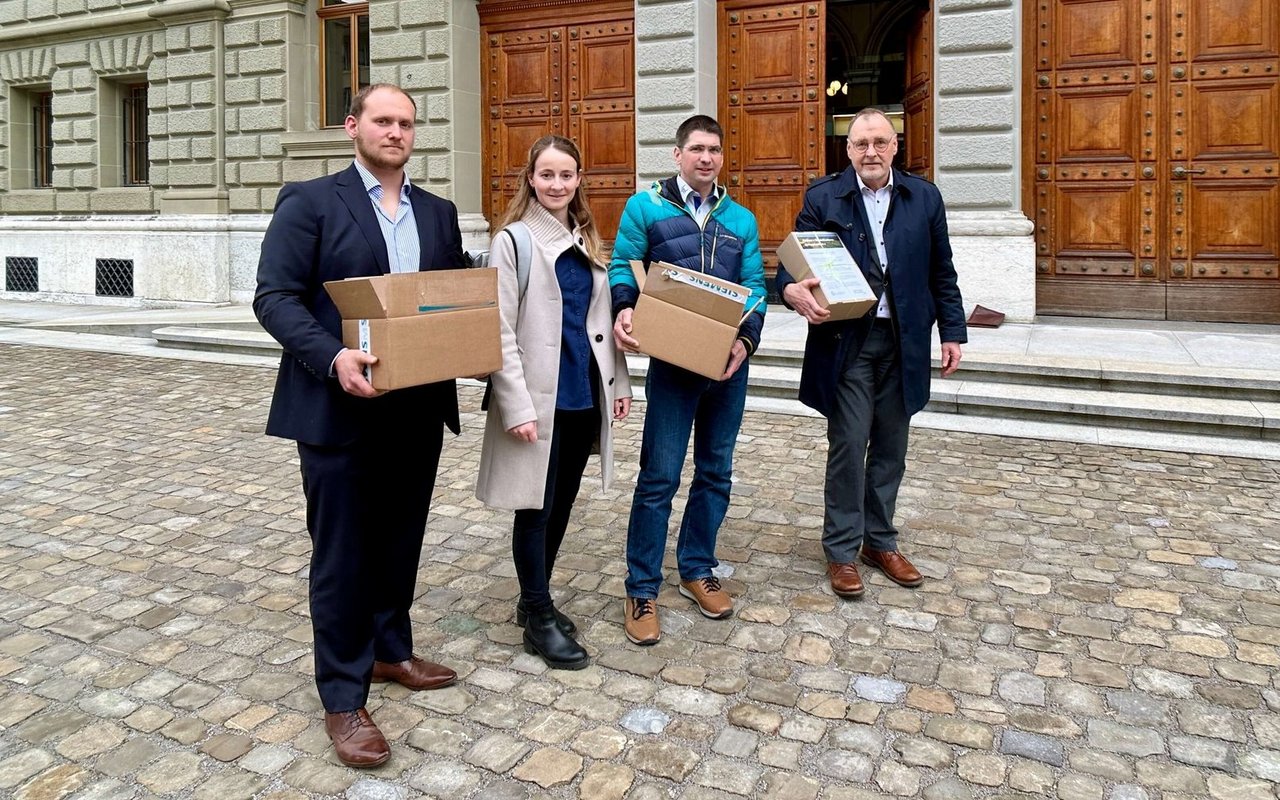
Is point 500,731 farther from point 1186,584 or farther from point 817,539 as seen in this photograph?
point 1186,584

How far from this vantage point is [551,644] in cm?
358

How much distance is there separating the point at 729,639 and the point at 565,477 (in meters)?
0.87

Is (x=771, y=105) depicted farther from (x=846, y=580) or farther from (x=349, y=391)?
(x=349, y=391)

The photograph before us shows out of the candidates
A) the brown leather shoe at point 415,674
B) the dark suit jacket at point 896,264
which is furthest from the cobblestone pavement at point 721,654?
the dark suit jacket at point 896,264

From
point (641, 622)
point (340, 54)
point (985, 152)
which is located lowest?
point (641, 622)

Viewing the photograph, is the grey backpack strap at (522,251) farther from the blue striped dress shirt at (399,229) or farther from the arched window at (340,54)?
the arched window at (340,54)

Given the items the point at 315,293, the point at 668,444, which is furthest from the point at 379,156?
the point at 668,444

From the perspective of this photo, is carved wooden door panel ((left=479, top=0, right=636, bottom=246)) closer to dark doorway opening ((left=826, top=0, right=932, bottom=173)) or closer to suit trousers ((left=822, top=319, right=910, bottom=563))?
dark doorway opening ((left=826, top=0, right=932, bottom=173))

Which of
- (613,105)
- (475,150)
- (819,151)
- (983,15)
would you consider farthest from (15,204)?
(983,15)

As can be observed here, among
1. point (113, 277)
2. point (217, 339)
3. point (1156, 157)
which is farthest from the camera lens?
point (113, 277)

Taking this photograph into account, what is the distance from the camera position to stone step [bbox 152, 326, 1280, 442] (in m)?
6.86

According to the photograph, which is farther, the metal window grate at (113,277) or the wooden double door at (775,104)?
the metal window grate at (113,277)

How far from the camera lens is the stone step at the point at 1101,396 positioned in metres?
6.86

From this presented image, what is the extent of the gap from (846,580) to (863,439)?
597mm
